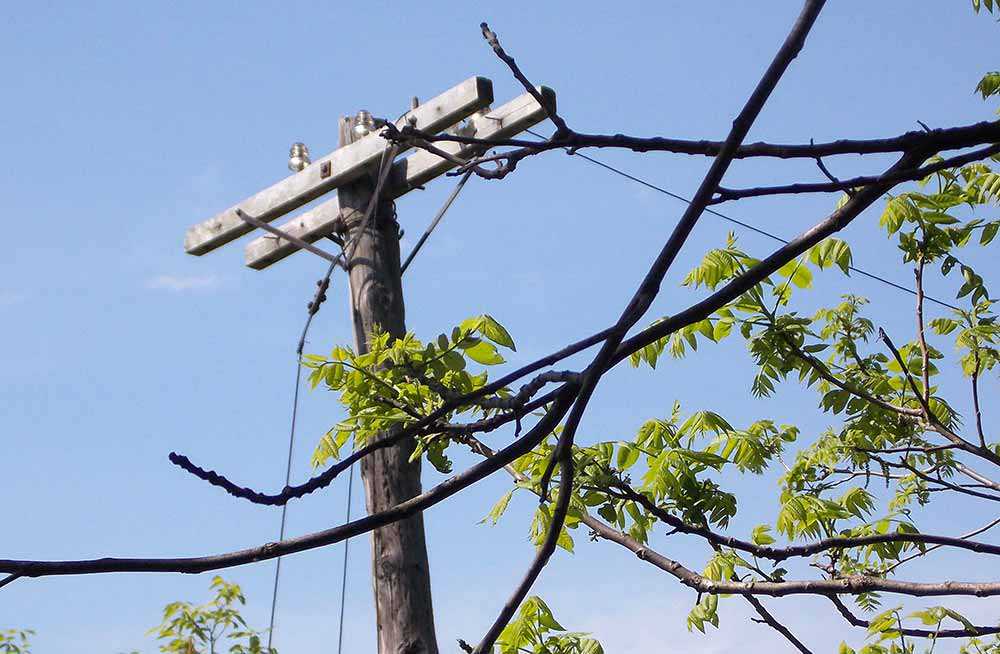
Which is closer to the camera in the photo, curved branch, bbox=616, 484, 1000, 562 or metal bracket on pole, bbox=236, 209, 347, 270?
curved branch, bbox=616, 484, 1000, 562

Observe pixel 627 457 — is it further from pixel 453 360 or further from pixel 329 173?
pixel 329 173

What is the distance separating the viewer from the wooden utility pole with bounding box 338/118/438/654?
5457 mm

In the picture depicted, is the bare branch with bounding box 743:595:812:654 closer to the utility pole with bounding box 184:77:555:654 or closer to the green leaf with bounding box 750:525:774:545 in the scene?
the green leaf with bounding box 750:525:774:545

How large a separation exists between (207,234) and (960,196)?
4624 millimetres

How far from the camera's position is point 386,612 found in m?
5.50

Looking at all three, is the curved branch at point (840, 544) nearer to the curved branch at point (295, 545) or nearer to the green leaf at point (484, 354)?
the green leaf at point (484, 354)

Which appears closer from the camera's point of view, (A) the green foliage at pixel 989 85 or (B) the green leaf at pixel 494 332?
(B) the green leaf at pixel 494 332

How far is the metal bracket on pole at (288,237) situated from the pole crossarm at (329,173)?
0.17 ft

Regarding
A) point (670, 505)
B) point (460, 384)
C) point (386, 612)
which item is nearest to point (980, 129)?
point (460, 384)

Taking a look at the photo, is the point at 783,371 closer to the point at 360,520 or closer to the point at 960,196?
the point at 960,196

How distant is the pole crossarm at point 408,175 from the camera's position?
6027mm

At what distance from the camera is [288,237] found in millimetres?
6812

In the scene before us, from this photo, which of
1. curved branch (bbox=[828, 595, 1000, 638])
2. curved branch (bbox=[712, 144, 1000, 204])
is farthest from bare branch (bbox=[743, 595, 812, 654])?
curved branch (bbox=[712, 144, 1000, 204])

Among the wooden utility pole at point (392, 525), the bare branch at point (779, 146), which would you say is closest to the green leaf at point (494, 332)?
the bare branch at point (779, 146)
